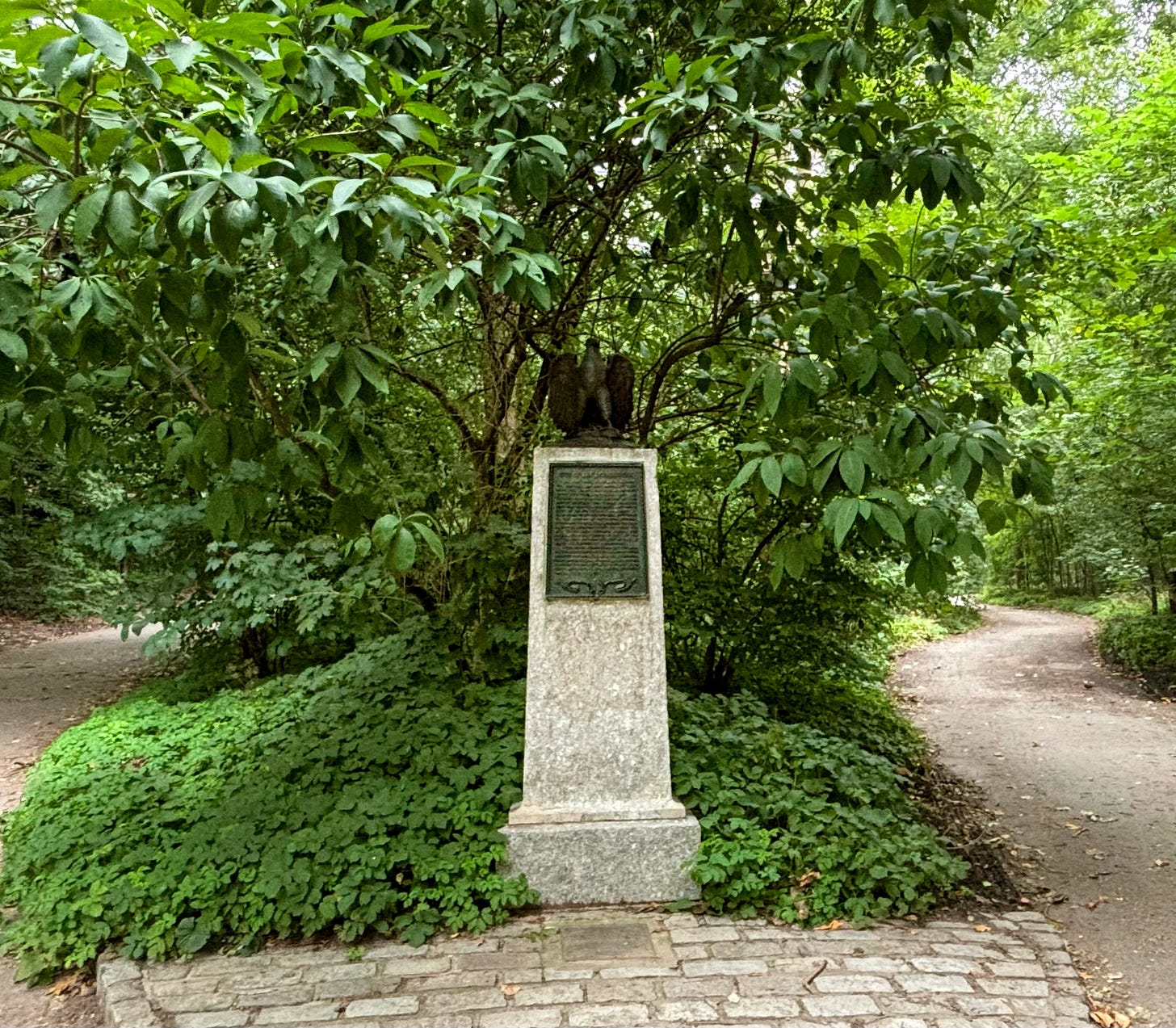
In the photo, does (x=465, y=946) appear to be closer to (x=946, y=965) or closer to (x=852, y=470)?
(x=946, y=965)

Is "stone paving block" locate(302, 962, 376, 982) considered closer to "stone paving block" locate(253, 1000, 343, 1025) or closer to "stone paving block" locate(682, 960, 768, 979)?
"stone paving block" locate(253, 1000, 343, 1025)

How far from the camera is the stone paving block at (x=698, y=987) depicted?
3061mm

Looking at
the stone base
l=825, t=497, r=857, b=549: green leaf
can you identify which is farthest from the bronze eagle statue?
the stone base

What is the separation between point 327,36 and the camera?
3.37 m

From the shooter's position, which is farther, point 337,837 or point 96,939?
point 337,837

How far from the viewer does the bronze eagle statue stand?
4.36 metres

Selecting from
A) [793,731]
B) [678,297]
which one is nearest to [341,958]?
[793,731]

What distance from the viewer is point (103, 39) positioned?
171 centimetres

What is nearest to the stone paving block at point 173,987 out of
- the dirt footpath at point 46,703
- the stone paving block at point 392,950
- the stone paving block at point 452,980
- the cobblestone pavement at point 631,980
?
the cobblestone pavement at point 631,980

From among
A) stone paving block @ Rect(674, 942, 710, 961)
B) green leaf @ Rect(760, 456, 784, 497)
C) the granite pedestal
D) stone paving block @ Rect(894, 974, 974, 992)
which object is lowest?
stone paving block @ Rect(894, 974, 974, 992)

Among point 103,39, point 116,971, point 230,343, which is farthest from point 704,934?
point 103,39

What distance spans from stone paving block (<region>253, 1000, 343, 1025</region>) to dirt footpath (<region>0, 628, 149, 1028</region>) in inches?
29.2

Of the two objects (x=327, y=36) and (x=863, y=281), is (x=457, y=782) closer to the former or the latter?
(x=863, y=281)

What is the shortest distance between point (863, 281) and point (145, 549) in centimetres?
574
